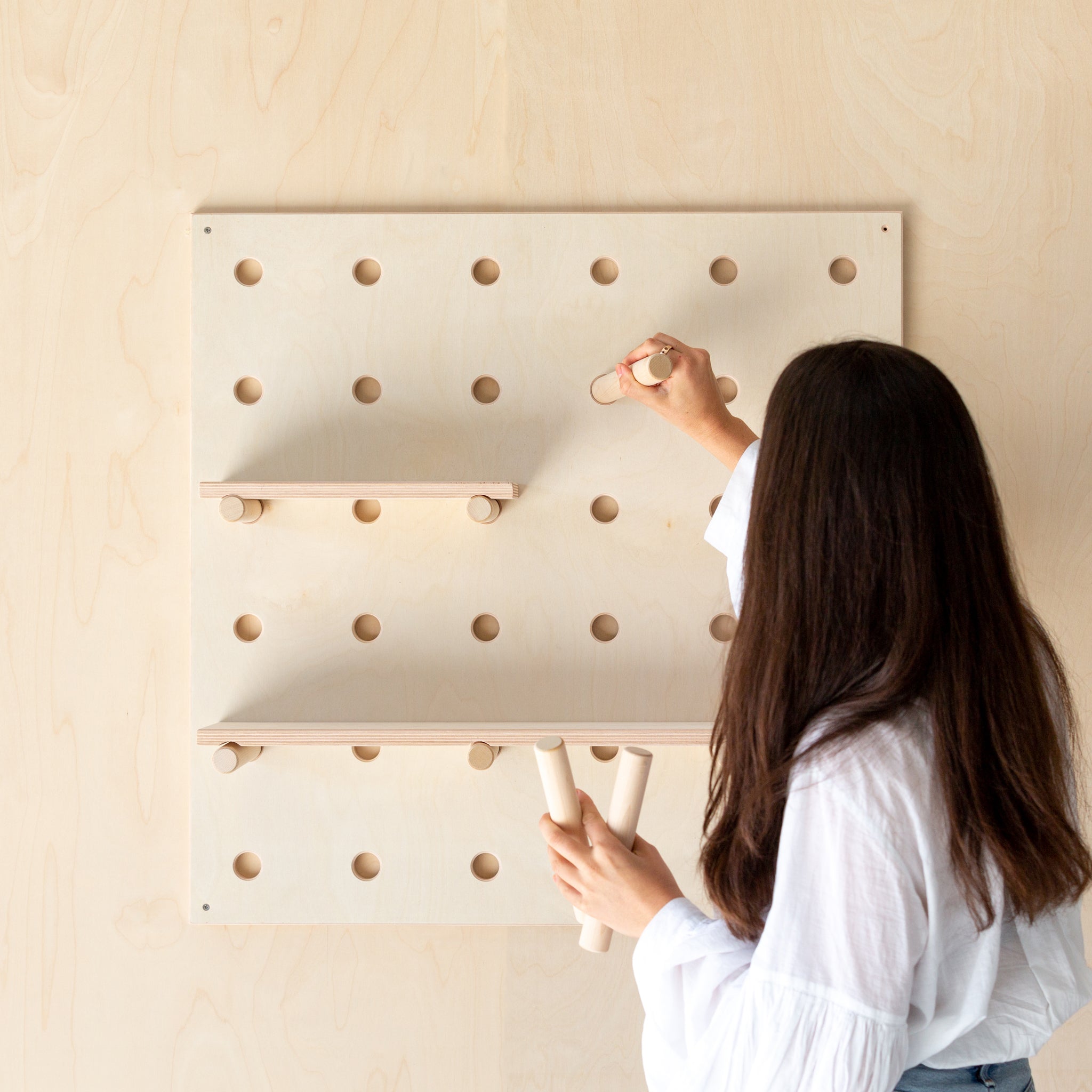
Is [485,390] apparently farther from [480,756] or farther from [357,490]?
[480,756]

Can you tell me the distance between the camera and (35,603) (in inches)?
43.8

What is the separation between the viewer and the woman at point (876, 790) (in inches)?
25.2

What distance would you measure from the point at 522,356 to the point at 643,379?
18 cm

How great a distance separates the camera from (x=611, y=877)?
2.51 ft

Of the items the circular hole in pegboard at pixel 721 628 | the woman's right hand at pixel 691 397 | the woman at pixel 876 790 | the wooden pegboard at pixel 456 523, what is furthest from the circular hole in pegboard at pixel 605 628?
the woman at pixel 876 790

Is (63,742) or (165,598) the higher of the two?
(165,598)

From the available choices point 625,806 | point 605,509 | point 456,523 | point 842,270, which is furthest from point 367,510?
point 842,270

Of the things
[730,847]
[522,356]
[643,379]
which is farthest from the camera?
[522,356]

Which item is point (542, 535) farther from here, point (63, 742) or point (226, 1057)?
point (226, 1057)

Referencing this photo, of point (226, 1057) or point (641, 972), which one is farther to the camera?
point (226, 1057)

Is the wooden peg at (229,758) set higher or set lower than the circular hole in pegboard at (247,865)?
higher

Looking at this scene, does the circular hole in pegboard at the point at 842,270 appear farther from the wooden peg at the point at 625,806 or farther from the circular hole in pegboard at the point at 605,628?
the wooden peg at the point at 625,806

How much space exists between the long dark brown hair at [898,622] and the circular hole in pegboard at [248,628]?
0.59 metres

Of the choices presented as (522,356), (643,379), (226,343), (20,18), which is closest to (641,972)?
(643,379)
